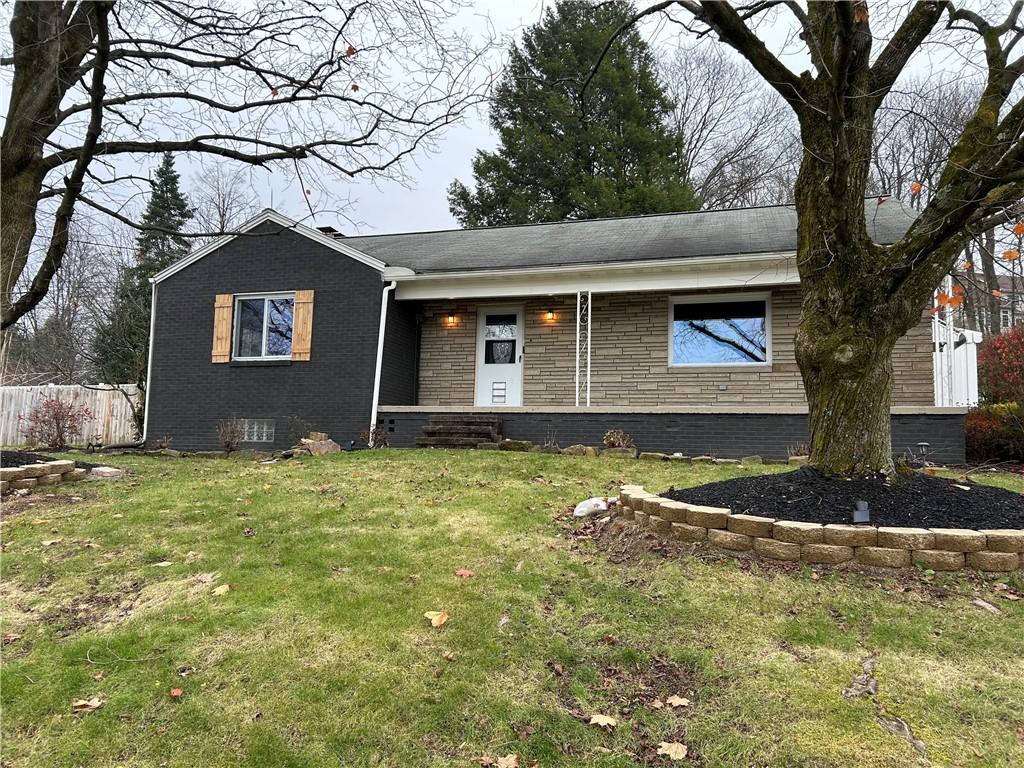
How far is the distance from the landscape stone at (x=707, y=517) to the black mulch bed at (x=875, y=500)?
16 centimetres

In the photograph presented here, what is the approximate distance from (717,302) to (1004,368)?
4.44 metres

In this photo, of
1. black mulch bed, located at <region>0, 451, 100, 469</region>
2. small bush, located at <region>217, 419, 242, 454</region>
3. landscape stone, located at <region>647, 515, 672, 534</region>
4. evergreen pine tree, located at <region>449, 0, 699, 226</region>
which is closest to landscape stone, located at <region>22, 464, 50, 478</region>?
black mulch bed, located at <region>0, 451, 100, 469</region>

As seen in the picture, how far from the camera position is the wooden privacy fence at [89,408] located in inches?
565

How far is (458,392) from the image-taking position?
11.7 metres

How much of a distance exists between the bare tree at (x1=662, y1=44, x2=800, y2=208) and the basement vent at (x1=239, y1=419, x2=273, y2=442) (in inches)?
755

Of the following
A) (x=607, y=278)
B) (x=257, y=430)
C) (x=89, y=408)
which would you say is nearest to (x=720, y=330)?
(x=607, y=278)

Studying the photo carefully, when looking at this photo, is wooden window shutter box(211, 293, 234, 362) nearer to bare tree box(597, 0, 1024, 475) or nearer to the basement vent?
the basement vent

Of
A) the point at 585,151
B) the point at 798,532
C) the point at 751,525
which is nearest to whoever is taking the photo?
the point at 798,532

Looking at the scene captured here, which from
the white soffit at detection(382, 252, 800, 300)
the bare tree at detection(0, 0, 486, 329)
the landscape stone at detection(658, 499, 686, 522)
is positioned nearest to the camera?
the landscape stone at detection(658, 499, 686, 522)

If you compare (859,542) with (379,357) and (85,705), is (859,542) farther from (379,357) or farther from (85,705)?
(379,357)

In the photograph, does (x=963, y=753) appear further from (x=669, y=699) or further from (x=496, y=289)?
(x=496, y=289)

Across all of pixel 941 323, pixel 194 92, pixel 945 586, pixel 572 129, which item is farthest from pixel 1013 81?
pixel 572 129

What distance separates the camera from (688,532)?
13.1ft

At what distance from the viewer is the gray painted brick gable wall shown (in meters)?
10.8
